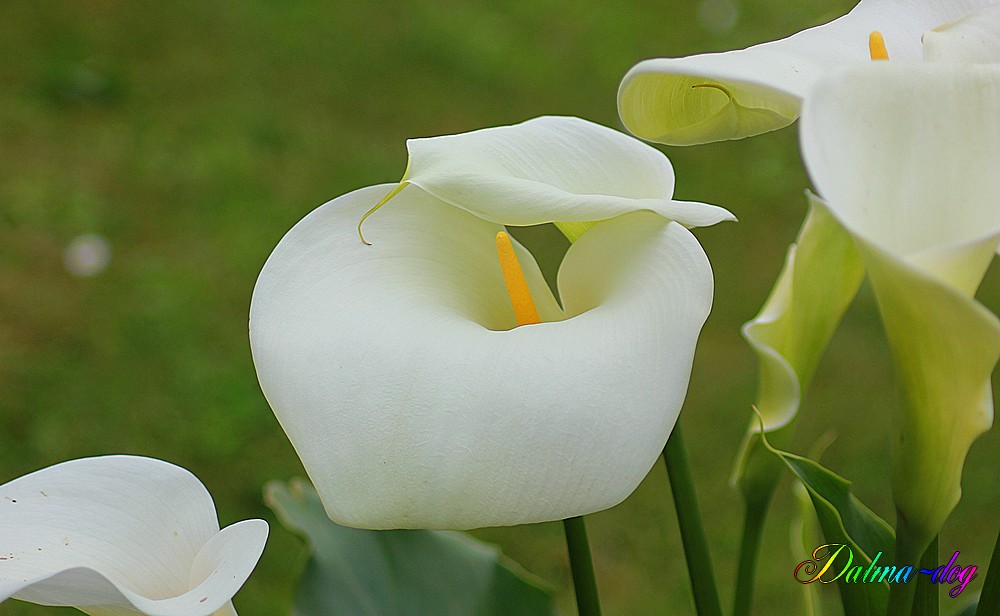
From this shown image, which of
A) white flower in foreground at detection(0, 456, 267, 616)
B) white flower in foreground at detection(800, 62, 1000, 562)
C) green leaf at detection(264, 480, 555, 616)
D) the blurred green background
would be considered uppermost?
white flower in foreground at detection(800, 62, 1000, 562)

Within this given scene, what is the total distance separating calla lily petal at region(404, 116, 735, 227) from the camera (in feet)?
0.93

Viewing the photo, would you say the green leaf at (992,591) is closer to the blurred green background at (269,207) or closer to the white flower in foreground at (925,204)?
the white flower in foreground at (925,204)

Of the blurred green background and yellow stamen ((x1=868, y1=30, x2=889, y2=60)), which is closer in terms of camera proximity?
yellow stamen ((x1=868, y1=30, x2=889, y2=60))

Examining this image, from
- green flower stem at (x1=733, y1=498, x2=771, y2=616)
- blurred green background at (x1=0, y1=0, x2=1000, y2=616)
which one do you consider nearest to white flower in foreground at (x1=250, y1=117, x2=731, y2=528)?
green flower stem at (x1=733, y1=498, x2=771, y2=616)

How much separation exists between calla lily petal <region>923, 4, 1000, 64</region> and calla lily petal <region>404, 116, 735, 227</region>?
0.26 feet

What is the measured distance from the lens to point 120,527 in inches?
12.6

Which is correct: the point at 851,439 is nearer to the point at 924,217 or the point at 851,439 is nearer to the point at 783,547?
the point at 783,547

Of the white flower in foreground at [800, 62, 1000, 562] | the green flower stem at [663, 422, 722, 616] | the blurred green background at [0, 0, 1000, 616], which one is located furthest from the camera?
the blurred green background at [0, 0, 1000, 616]

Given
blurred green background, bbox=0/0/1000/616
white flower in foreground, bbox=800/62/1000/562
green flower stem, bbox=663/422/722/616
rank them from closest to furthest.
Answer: white flower in foreground, bbox=800/62/1000/562
green flower stem, bbox=663/422/722/616
blurred green background, bbox=0/0/1000/616

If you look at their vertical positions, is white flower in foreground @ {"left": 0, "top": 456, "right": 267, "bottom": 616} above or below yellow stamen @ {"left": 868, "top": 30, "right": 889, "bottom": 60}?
below

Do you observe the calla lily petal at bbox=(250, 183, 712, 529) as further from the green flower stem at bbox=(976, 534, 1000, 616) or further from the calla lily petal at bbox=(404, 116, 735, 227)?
the green flower stem at bbox=(976, 534, 1000, 616)

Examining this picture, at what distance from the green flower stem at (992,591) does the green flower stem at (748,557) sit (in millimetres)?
80
